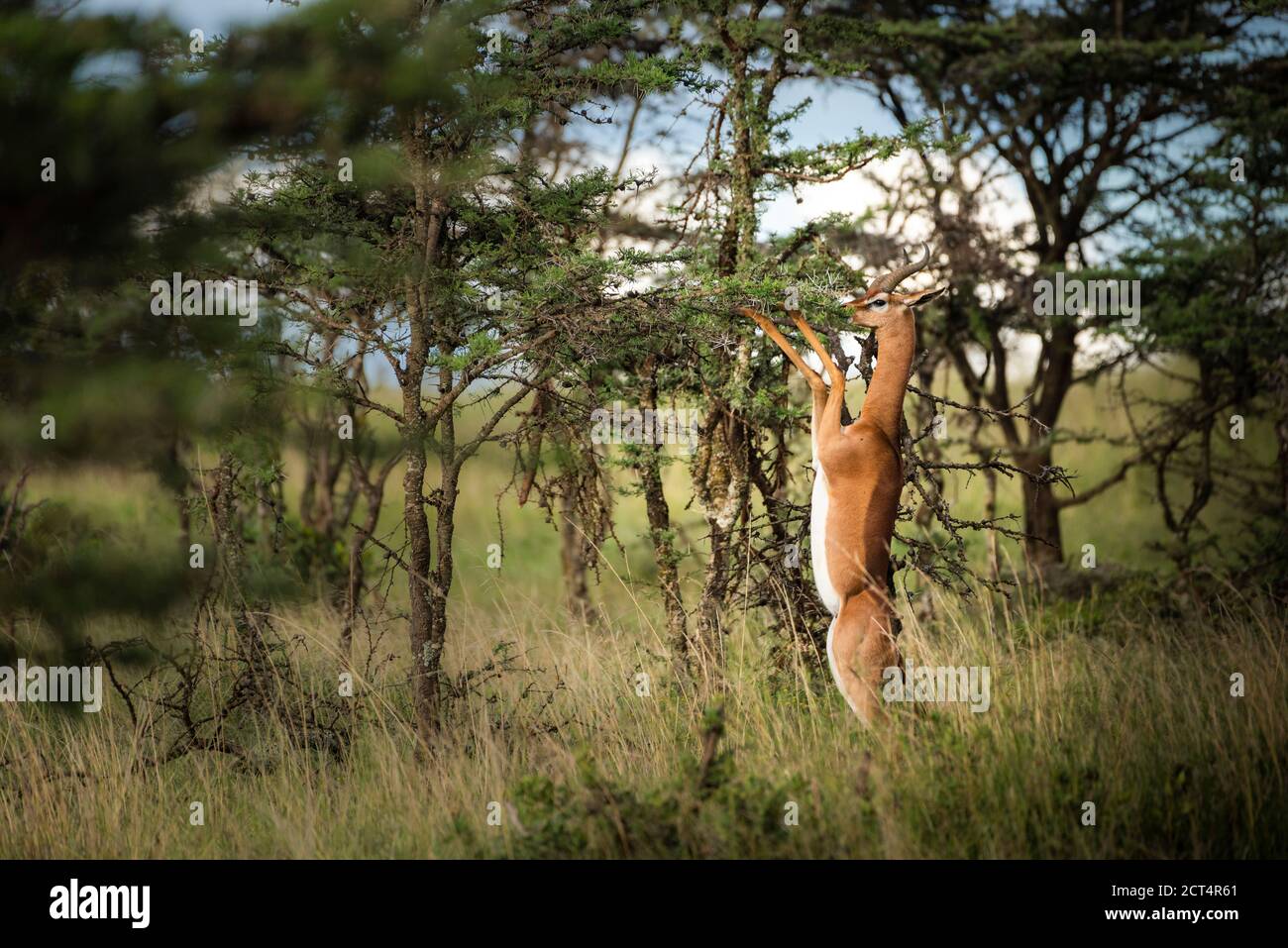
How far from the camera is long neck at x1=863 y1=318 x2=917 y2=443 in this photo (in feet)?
19.0

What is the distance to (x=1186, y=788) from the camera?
5309 millimetres

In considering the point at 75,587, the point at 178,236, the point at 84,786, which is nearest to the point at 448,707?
the point at 84,786

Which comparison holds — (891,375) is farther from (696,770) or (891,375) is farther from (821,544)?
(696,770)

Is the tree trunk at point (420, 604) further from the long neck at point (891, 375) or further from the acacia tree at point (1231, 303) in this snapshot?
the acacia tree at point (1231, 303)

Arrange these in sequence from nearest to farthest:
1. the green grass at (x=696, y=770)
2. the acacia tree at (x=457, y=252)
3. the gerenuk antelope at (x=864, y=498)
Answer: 1. the green grass at (x=696, y=770)
2. the gerenuk antelope at (x=864, y=498)
3. the acacia tree at (x=457, y=252)

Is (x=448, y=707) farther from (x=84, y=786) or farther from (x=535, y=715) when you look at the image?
(x=84, y=786)

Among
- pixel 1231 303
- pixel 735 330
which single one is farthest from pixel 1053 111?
pixel 735 330

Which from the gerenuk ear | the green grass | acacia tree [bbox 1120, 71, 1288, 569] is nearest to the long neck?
the gerenuk ear

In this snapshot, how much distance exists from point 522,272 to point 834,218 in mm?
2005

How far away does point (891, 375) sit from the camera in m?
5.85

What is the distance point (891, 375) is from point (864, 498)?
66 cm

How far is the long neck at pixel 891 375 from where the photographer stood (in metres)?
5.80

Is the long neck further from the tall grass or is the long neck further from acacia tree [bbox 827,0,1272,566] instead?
acacia tree [bbox 827,0,1272,566]

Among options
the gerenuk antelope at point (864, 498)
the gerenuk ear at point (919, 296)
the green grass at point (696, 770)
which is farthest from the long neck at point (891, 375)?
the green grass at point (696, 770)
